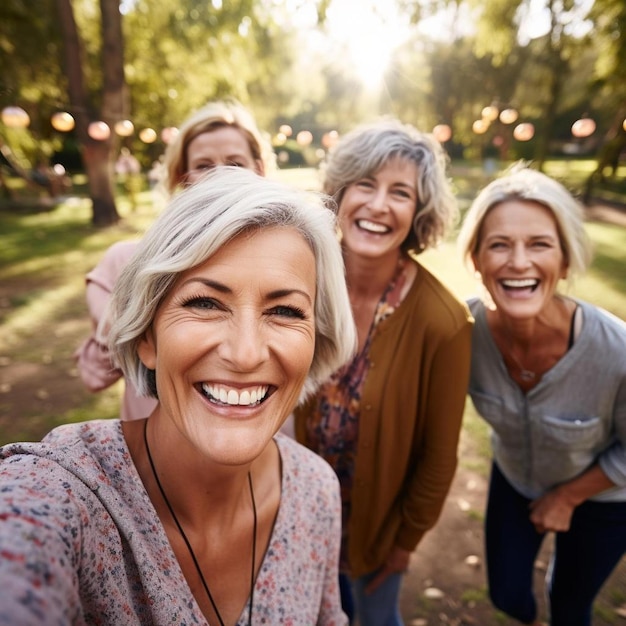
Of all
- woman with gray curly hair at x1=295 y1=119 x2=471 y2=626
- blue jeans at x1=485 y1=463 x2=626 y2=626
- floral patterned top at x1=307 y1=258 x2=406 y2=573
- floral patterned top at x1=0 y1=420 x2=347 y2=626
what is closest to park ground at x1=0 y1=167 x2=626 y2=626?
blue jeans at x1=485 y1=463 x2=626 y2=626

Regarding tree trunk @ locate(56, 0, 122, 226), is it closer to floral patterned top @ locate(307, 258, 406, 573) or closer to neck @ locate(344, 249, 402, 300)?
neck @ locate(344, 249, 402, 300)

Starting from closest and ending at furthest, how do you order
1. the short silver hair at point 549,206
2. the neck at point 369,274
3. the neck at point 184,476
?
the neck at point 184,476 < the short silver hair at point 549,206 < the neck at point 369,274

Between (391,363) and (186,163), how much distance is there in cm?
181

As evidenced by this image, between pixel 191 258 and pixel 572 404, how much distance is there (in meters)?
2.06

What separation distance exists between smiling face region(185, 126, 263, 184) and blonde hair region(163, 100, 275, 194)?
0.12ft

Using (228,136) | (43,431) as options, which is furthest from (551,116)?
(43,431)

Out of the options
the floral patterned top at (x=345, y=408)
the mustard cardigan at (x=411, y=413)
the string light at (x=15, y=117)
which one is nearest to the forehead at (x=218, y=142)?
the floral patterned top at (x=345, y=408)

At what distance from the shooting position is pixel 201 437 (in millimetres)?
1203

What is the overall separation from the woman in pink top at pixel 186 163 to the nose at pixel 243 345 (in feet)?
4.06

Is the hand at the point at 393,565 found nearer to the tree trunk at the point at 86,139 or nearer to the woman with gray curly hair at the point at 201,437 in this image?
the woman with gray curly hair at the point at 201,437

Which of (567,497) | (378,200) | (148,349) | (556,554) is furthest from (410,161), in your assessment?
(556,554)

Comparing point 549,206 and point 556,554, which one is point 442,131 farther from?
point 556,554

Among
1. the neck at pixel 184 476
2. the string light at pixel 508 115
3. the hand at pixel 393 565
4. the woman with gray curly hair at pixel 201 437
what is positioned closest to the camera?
the woman with gray curly hair at pixel 201 437

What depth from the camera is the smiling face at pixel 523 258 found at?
2.21 metres
